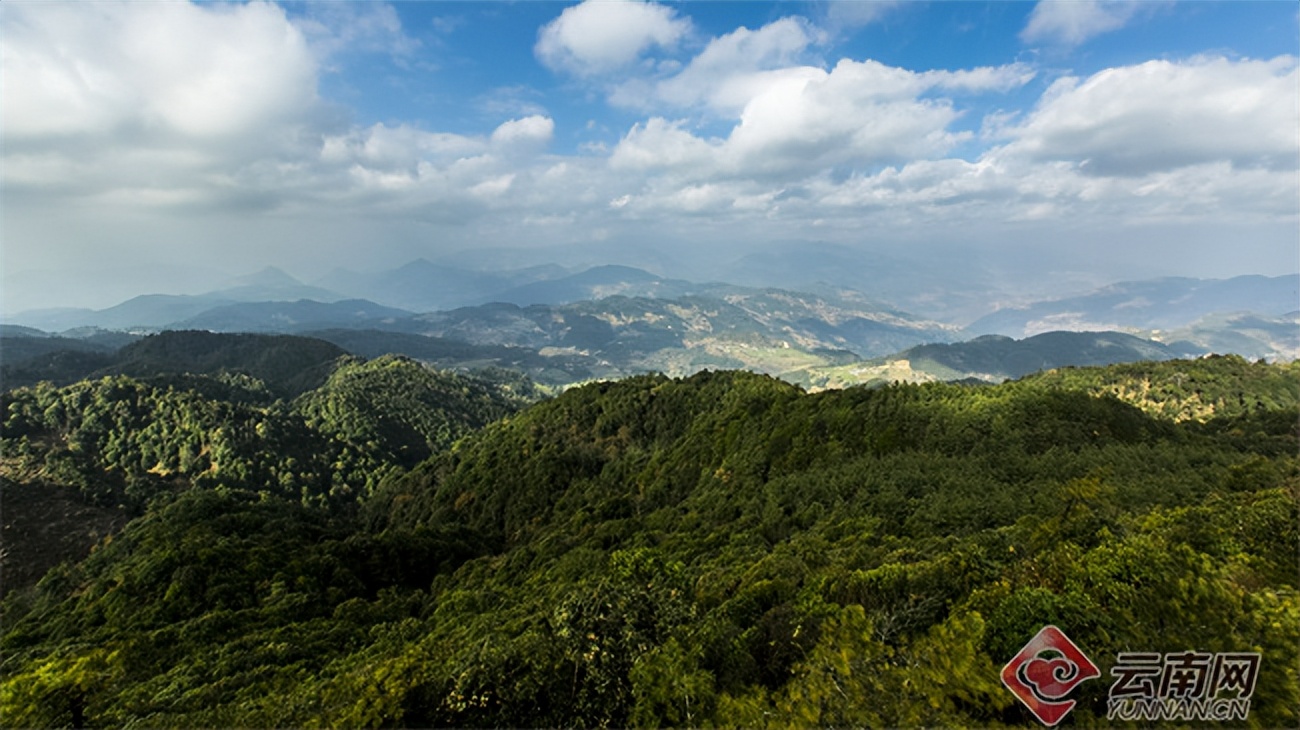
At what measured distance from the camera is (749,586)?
104 feet

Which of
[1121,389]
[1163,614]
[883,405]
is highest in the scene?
[1163,614]

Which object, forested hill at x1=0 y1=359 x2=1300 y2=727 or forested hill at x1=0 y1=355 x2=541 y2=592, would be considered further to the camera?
forested hill at x1=0 y1=355 x2=541 y2=592

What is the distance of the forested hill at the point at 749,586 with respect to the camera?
1738cm

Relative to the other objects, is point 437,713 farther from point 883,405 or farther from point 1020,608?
point 883,405

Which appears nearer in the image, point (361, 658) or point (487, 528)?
point (361, 658)

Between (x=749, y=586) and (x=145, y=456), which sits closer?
(x=749, y=586)

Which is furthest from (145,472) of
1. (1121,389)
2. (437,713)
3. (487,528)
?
(1121,389)

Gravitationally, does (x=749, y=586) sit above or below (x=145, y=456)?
above

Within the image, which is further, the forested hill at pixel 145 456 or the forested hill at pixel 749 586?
the forested hill at pixel 145 456

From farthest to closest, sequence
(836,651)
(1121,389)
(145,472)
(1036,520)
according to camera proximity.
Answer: (145,472)
(1121,389)
(1036,520)
(836,651)

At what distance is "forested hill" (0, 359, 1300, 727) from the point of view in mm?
17375

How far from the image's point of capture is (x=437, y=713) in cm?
2084

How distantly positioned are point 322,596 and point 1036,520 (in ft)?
204

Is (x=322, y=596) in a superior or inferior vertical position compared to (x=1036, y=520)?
inferior
